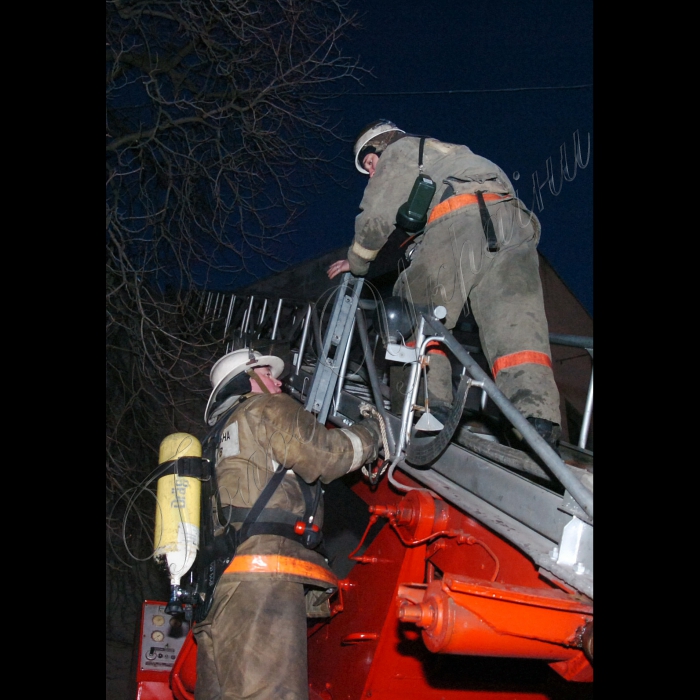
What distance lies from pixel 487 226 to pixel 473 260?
0.18 metres

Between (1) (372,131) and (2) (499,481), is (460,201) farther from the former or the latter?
(2) (499,481)

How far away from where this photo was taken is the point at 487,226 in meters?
2.94

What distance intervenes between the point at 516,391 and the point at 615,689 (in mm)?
1374

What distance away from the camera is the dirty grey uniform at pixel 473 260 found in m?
2.70

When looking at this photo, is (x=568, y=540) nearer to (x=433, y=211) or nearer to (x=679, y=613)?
(x=679, y=613)

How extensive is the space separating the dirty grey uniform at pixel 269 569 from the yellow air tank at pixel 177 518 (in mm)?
238

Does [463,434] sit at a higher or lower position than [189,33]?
lower

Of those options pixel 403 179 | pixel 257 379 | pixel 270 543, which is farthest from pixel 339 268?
pixel 270 543

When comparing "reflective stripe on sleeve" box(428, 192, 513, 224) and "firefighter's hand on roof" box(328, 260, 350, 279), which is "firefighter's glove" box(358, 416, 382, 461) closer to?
"firefighter's hand on roof" box(328, 260, 350, 279)

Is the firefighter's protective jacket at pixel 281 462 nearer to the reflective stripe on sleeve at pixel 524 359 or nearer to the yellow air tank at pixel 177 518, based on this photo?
the yellow air tank at pixel 177 518

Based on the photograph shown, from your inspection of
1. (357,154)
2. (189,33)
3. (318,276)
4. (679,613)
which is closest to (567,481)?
(679,613)

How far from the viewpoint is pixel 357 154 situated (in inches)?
153

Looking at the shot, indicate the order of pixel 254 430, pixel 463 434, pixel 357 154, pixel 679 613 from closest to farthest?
pixel 679 613 < pixel 463 434 < pixel 254 430 < pixel 357 154
